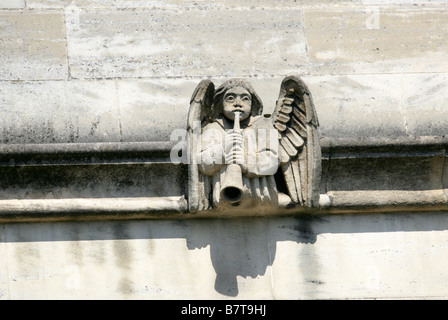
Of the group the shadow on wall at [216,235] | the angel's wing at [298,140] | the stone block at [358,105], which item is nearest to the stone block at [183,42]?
the stone block at [358,105]

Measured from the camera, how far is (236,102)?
26.9 ft

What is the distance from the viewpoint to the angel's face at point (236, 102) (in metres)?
8.20

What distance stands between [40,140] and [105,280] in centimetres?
99

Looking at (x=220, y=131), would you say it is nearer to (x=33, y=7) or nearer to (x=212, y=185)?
(x=212, y=185)

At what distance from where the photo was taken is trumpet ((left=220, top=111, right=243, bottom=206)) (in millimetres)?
7934

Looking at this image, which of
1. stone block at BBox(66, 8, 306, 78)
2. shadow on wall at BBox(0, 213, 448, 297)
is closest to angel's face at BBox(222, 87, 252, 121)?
stone block at BBox(66, 8, 306, 78)

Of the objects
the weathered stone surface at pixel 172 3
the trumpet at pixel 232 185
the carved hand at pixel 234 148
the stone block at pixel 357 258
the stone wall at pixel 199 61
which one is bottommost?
the stone block at pixel 357 258

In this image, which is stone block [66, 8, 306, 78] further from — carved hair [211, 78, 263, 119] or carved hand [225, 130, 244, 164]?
carved hand [225, 130, 244, 164]

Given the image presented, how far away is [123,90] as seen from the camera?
8555 millimetres

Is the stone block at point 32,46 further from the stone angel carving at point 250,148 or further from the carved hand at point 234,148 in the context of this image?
the carved hand at point 234,148

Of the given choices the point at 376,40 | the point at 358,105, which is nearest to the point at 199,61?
the point at 358,105

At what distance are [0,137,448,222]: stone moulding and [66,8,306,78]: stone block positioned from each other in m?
0.71

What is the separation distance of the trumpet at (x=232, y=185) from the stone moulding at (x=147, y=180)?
22 cm

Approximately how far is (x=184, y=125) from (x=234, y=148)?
20.9 inches
